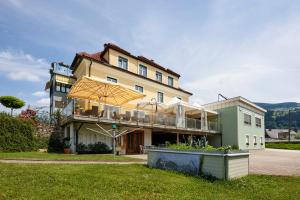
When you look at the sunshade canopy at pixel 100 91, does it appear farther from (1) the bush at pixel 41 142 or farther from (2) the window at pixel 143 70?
(2) the window at pixel 143 70

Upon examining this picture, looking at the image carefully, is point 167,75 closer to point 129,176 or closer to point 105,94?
point 105,94

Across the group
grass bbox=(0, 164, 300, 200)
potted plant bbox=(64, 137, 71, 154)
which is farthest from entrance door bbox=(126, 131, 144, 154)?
grass bbox=(0, 164, 300, 200)

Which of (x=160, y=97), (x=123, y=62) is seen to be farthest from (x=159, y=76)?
(x=123, y=62)

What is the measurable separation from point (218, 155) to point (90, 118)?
10753 millimetres

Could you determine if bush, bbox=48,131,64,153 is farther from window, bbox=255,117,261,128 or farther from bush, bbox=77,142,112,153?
window, bbox=255,117,261,128

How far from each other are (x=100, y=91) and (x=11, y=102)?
8780 mm

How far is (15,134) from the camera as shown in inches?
684

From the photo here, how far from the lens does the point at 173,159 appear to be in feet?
34.3

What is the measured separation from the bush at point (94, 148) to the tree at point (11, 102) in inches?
328

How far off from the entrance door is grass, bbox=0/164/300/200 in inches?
503

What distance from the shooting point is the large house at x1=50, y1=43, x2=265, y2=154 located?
18.6m

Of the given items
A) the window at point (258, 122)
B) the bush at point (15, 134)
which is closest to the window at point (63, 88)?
the bush at point (15, 134)

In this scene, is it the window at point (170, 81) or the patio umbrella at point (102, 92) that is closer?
the patio umbrella at point (102, 92)

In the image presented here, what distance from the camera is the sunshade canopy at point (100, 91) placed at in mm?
17703
